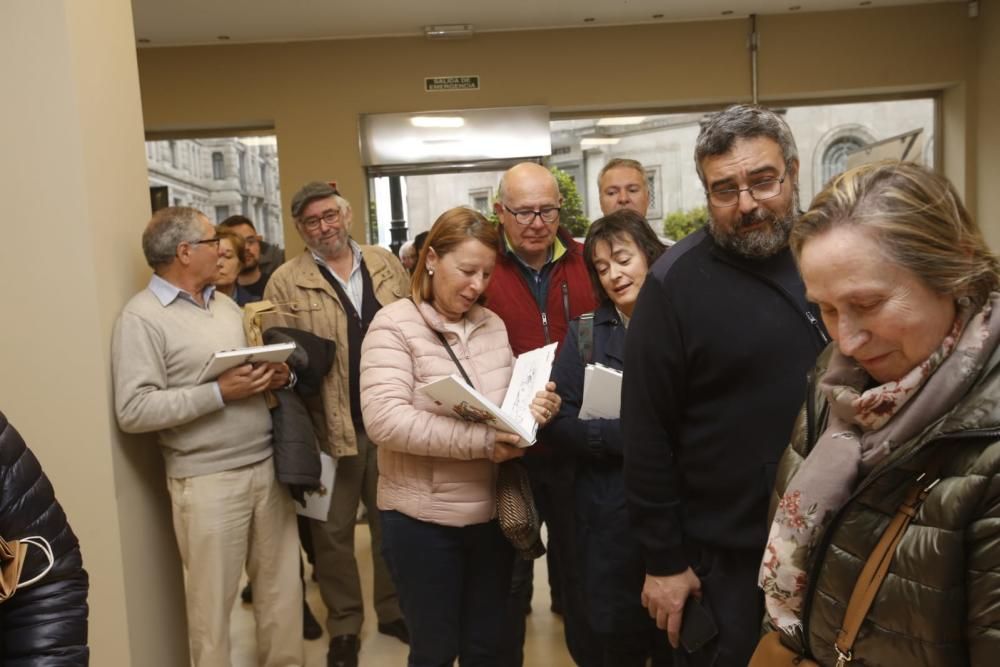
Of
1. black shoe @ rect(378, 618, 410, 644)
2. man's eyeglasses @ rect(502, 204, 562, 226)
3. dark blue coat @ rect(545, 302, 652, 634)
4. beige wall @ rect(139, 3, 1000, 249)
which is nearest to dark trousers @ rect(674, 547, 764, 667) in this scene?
dark blue coat @ rect(545, 302, 652, 634)

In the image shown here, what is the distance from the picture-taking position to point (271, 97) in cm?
651

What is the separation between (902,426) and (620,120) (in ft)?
20.2

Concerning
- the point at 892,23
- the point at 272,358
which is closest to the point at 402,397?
the point at 272,358

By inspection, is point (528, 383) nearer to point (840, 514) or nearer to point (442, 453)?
point (442, 453)

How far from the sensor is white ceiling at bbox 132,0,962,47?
18.5 feet

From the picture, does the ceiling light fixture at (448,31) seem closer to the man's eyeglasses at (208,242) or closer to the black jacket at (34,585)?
the man's eyeglasses at (208,242)

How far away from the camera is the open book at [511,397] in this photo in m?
2.14

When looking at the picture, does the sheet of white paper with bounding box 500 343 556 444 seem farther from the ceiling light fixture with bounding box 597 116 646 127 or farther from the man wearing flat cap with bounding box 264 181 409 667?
the ceiling light fixture with bounding box 597 116 646 127

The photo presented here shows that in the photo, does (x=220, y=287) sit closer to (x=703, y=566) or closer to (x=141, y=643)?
(x=141, y=643)

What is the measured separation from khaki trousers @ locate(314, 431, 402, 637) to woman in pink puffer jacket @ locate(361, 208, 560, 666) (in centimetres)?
132

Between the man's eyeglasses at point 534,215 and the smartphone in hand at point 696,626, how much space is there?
1.55m

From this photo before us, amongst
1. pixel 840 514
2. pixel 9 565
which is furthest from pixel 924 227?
pixel 9 565

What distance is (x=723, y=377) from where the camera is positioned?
179cm

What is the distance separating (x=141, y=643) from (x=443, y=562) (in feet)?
3.93
